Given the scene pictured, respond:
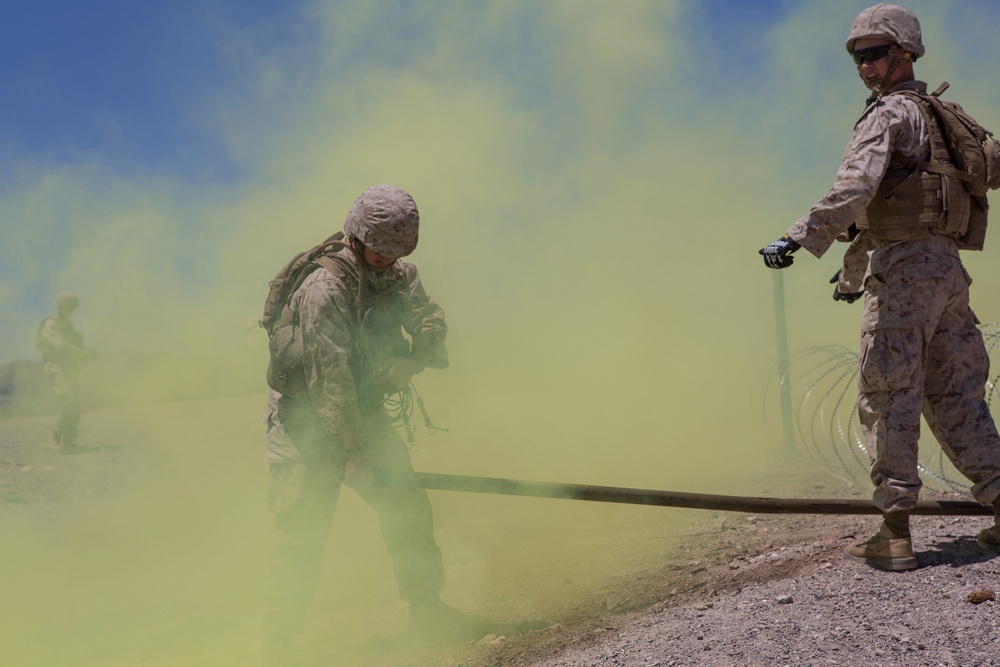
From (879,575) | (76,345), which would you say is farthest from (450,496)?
(76,345)

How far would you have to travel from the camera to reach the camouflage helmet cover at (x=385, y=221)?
3854 mm

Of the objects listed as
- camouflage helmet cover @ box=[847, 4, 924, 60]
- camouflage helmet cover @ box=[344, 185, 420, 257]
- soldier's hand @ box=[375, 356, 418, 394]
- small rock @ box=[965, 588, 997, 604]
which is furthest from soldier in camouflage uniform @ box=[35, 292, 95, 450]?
Result: small rock @ box=[965, 588, 997, 604]

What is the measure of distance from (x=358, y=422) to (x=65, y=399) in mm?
8191

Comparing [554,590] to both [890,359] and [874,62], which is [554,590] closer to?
[890,359]

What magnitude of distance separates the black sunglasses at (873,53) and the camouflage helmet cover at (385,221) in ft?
6.45

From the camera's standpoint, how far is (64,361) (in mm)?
10727

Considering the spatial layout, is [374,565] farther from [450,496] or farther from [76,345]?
[76,345]

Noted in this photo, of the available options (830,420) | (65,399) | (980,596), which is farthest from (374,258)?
(65,399)

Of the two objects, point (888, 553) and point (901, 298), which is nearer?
point (901, 298)

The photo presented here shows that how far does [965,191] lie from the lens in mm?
3783

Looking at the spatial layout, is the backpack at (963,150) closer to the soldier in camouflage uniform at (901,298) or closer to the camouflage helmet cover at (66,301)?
the soldier in camouflage uniform at (901,298)

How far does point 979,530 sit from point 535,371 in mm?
6061

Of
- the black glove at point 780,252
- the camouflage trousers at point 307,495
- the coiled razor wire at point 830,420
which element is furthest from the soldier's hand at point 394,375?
the coiled razor wire at point 830,420

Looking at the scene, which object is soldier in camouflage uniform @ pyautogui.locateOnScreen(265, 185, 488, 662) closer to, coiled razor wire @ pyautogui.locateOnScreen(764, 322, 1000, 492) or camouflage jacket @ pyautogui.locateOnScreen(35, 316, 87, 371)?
coiled razor wire @ pyautogui.locateOnScreen(764, 322, 1000, 492)
